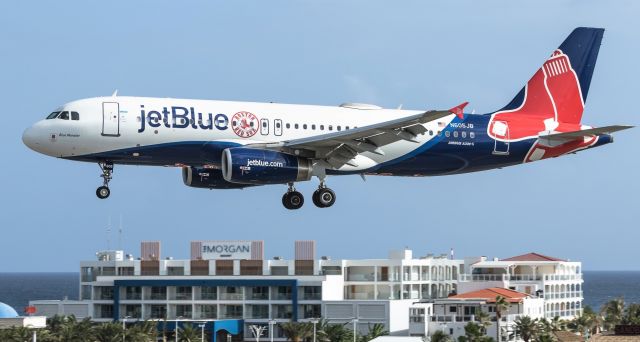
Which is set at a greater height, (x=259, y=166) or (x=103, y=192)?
(x=259, y=166)

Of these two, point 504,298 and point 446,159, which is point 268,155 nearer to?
point 446,159

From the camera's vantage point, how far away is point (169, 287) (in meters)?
143

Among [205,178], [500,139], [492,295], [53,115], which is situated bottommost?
[492,295]

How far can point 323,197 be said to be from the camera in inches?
2484

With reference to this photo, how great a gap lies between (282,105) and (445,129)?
886 centimetres

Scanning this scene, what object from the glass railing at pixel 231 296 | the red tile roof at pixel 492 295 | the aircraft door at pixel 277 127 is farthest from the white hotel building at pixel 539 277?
the aircraft door at pixel 277 127

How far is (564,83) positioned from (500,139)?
24.7 feet

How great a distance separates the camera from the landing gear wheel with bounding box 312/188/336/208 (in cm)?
6312

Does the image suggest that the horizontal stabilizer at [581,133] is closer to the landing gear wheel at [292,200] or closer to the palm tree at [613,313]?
the landing gear wheel at [292,200]

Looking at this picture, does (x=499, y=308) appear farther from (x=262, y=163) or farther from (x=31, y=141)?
A: (x=31, y=141)

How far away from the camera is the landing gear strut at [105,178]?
5916 centimetres

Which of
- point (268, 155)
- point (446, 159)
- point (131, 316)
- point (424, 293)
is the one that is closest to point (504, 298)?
point (424, 293)

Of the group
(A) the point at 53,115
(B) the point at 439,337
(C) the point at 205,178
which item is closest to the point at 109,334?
(B) the point at 439,337

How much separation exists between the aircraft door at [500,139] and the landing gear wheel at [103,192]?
800 inches
